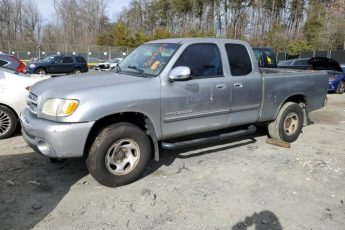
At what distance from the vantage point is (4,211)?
12.9ft

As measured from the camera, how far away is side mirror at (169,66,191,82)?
15.4 ft

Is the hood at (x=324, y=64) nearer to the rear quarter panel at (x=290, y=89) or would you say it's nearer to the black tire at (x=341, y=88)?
the black tire at (x=341, y=88)

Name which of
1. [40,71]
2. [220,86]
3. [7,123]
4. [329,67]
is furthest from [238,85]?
[40,71]

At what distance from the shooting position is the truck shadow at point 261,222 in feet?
12.3

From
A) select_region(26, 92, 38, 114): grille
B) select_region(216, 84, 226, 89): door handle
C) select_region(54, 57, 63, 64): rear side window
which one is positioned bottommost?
select_region(26, 92, 38, 114): grille

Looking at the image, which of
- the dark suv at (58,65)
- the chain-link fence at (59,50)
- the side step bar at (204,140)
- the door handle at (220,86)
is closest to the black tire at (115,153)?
the side step bar at (204,140)

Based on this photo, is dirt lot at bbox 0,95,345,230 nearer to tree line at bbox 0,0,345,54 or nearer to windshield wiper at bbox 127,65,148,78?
windshield wiper at bbox 127,65,148,78

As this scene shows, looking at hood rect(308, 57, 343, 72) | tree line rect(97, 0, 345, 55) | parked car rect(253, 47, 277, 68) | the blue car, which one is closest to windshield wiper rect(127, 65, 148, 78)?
parked car rect(253, 47, 277, 68)

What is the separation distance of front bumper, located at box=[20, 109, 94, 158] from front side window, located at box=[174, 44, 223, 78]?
1656 millimetres

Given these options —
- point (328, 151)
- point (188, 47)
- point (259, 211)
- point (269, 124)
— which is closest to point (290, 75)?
point (269, 124)

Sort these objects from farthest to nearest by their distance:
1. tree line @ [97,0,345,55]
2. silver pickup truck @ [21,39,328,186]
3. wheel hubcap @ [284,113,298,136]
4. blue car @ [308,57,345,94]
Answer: tree line @ [97,0,345,55]
blue car @ [308,57,345,94]
wheel hubcap @ [284,113,298,136]
silver pickup truck @ [21,39,328,186]

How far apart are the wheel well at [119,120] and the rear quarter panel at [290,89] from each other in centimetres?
233

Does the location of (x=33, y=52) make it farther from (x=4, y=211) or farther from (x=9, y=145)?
(x=4, y=211)

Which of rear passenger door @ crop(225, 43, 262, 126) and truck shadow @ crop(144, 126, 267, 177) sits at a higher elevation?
rear passenger door @ crop(225, 43, 262, 126)
